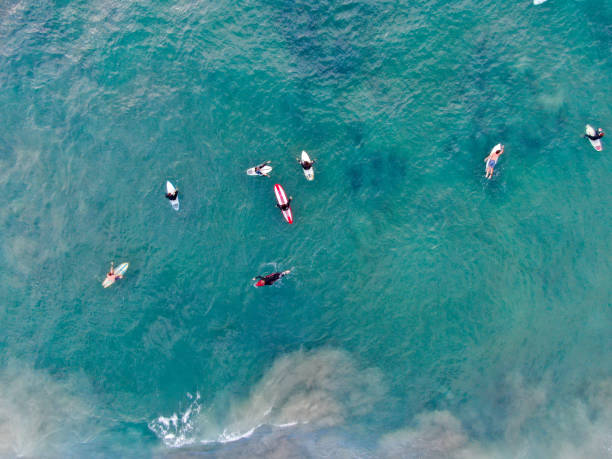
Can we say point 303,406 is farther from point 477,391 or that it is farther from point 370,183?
point 370,183

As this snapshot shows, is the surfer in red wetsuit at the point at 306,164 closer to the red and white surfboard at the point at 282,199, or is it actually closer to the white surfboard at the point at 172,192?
the red and white surfboard at the point at 282,199

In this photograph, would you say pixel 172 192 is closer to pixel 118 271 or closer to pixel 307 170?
pixel 118 271

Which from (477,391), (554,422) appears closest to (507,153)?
(477,391)

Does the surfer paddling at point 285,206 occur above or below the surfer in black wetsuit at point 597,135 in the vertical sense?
above

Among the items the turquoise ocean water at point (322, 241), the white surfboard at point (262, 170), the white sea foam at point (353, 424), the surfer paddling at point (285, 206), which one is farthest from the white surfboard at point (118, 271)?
the surfer paddling at point (285, 206)

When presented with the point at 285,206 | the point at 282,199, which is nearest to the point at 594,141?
the point at 285,206

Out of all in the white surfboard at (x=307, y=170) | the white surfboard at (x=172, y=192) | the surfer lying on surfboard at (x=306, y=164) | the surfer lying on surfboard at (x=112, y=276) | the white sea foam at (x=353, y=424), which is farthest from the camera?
the surfer lying on surfboard at (x=112, y=276)
